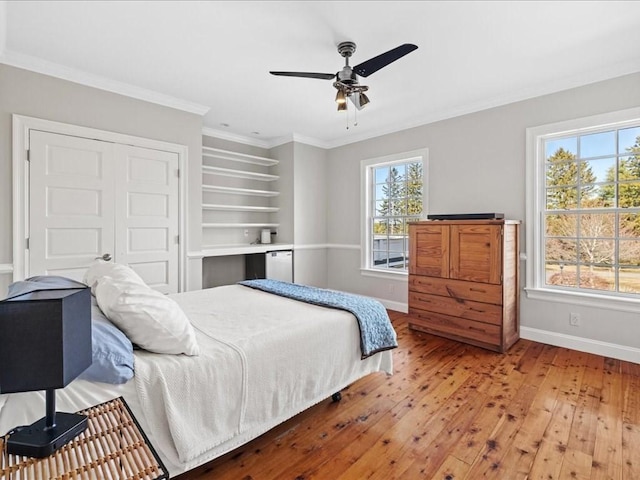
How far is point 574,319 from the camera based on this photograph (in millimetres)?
3260

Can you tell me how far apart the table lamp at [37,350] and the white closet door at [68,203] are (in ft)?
8.67

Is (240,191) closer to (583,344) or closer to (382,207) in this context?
(382,207)

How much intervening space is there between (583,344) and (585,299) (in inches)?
17.7

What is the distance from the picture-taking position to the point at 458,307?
350 cm

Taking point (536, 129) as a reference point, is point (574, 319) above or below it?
below

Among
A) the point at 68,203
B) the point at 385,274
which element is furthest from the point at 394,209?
the point at 68,203

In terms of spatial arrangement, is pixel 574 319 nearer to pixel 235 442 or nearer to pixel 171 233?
pixel 235 442

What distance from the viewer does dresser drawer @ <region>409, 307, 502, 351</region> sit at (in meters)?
3.24

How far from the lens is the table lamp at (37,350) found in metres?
0.90

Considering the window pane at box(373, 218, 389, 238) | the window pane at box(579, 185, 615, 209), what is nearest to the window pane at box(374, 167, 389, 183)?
the window pane at box(373, 218, 389, 238)

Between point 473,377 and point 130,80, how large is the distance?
13.9ft

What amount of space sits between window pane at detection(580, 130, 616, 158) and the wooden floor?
1989mm

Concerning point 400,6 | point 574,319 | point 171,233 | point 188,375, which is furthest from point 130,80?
point 574,319

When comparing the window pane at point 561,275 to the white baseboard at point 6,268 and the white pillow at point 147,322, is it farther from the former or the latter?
the white baseboard at point 6,268
